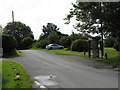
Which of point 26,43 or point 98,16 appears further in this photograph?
point 26,43

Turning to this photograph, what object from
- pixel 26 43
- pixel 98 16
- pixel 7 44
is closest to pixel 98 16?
pixel 98 16

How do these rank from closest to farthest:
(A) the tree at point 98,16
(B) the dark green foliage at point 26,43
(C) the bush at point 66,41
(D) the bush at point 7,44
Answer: (A) the tree at point 98,16 → (D) the bush at point 7,44 → (C) the bush at point 66,41 → (B) the dark green foliage at point 26,43

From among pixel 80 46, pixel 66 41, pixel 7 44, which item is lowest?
pixel 80 46

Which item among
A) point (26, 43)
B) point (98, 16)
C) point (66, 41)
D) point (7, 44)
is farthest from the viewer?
point (26, 43)

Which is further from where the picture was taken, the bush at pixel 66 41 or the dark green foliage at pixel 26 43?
the dark green foliage at pixel 26 43

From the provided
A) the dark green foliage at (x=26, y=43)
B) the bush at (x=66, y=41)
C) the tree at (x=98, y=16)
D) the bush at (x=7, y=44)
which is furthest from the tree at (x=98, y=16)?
the dark green foliage at (x=26, y=43)

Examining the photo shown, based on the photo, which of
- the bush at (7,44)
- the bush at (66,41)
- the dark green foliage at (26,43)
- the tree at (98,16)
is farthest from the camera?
the dark green foliage at (26,43)

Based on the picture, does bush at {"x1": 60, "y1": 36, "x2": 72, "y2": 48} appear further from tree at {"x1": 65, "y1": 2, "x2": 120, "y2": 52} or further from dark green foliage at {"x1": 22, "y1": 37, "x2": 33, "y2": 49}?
tree at {"x1": 65, "y1": 2, "x2": 120, "y2": 52}

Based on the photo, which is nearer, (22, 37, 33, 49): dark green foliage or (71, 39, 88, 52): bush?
(71, 39, 88, 52): bush

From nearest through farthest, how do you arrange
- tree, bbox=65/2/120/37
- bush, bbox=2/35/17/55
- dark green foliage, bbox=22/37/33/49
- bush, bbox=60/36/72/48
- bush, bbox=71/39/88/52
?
tree, bbox=65/2/120/37
bush, bbox=2/35/17/55
bush, bbox=71/39/88/52
bush, bbox=60/36/72/48
dark green foliage, bbox=22/37/33/49

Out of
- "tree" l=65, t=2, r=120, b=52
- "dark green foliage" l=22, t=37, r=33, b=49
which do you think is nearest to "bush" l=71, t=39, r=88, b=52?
"tree" l=65, t=2, r=120, b=52

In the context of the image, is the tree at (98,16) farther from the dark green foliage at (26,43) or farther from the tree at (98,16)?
the dark green foliage at (26,43)

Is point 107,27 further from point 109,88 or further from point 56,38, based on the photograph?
point 56,38

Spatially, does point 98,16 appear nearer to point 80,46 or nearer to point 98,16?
point 98,16
